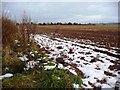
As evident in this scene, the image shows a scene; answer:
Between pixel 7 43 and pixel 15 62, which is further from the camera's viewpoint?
pixel 7 43

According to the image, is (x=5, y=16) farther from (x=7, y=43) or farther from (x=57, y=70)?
(x=57, y=70)

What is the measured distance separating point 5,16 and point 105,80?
6530 mm

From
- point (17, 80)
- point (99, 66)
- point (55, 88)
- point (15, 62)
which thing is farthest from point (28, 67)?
point (99, 66)

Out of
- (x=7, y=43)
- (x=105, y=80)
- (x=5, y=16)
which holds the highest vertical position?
(x=5, y=16)

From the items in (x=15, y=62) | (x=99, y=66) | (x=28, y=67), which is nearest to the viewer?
(x=28, y=67)

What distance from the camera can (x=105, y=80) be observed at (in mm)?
8836

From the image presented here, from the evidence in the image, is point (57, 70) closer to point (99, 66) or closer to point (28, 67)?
point (28, 67)

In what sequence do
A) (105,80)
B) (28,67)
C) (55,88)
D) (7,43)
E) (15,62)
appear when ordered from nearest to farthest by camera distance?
1. (55,88)
2. (105,80)
3. (28,67)
4. (15,62)
5. (7,43)

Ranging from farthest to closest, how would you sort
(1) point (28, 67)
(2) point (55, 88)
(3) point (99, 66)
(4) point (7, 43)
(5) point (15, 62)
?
1. (4) point (7, 43)
2. (3) point (99, 66)
3. (5) point (15, 62)
4. (1) point (28, 67)
5. (2) point (55, 88)

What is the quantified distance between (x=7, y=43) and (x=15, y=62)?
9.24ft

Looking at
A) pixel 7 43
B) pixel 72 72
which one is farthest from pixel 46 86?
pixel 7 43

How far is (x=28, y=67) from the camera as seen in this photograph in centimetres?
965

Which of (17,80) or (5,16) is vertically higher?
(5,16)

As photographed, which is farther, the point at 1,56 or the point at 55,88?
the point at 1,56
